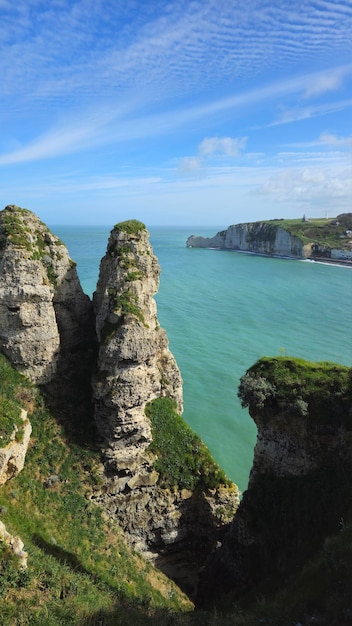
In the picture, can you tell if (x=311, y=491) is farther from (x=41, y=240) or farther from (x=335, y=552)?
(x=41, y=240)

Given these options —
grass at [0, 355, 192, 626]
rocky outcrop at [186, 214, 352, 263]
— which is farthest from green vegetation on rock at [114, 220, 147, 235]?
rocky outcrop at [186, 214, 352, 263]

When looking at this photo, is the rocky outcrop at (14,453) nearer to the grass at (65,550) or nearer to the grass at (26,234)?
the grass at (65,550)

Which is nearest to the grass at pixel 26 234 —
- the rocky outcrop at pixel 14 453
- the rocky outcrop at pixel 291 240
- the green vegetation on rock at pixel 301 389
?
the rocky outcrop at pixel 14 453

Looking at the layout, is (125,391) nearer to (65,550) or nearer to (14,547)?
(65,550)

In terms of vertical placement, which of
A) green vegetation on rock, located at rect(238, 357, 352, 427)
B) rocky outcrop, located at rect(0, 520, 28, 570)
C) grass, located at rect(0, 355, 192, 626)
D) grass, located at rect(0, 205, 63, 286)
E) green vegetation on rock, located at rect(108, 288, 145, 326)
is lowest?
grass, located at rect(0, 355, 192, 626)

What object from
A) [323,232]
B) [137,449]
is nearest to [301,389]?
[137,449]

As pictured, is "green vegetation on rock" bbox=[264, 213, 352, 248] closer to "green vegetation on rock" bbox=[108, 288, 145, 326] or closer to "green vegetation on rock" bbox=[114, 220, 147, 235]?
"green vegetation on rock" bbox=[114, 220, 147, 235]

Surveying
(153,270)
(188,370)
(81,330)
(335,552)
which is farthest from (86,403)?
(188,370)
